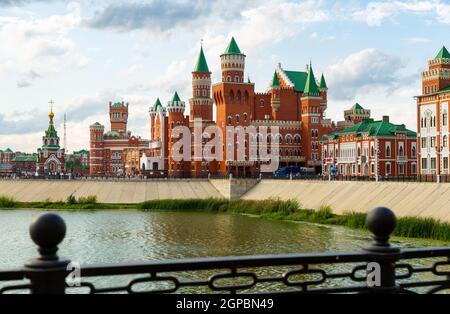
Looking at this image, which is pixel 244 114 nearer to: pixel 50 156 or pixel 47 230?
pixel 50 156

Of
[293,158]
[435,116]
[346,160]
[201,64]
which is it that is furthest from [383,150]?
[201,64]

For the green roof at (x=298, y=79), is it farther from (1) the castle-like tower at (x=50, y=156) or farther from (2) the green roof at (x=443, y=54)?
(1) the castle-like tower at (x=50, y=156)

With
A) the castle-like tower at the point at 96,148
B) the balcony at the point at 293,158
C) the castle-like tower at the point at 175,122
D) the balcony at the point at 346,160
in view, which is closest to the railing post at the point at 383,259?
the balcony at the point at 346,160

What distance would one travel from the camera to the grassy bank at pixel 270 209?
39.6m

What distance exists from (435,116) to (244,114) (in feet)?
122

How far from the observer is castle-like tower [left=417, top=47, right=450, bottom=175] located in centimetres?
6631

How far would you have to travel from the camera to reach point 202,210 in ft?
224

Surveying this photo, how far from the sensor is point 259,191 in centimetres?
7706

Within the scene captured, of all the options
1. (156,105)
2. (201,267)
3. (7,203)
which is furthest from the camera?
(156,105)

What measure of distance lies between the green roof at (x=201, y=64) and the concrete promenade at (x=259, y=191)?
24781mm

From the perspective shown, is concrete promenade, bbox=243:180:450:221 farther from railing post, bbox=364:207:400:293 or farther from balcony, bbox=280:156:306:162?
railing post, bbox=364:207:400:293

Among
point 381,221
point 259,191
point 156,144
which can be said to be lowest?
point 259,191

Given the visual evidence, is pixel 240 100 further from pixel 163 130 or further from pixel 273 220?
pixel 273 220
